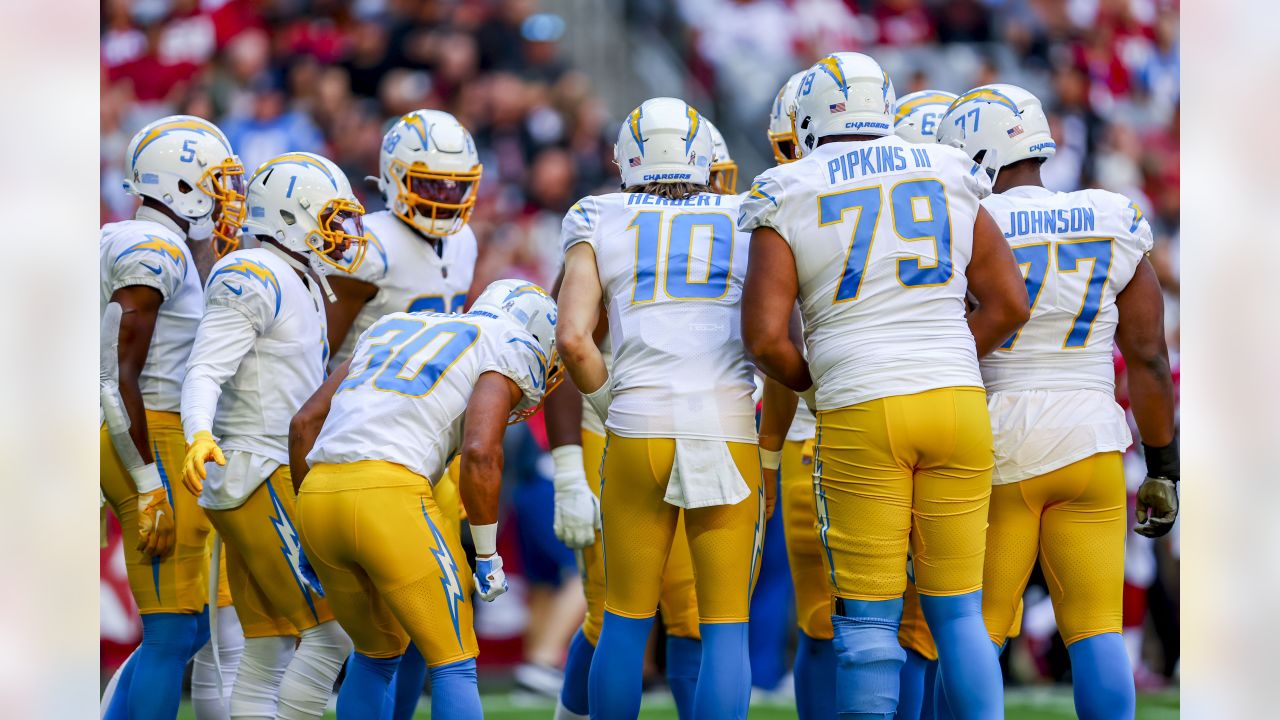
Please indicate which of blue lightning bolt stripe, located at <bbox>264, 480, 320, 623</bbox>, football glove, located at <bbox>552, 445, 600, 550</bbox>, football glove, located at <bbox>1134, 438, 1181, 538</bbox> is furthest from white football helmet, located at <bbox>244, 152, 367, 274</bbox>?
football glove, located at <bbox>1134, 438, 1181, 538</bbox>

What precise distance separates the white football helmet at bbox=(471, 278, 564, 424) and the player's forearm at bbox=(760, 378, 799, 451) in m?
0.65

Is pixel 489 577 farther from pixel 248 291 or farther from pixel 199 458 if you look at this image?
pixel 248 291

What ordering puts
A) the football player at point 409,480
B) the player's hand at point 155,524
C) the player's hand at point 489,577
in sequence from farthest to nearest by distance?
the player's hand at point 155,524 < the player's hand at point 489,577 < the football player at point 409,480

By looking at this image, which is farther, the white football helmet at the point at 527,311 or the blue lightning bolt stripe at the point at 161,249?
the blue lightning bolt stripe at the point at 161,249

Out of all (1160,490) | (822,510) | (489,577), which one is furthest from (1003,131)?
(489,577)

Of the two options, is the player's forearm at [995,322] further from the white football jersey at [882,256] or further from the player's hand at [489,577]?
the player's hand at [489,577]

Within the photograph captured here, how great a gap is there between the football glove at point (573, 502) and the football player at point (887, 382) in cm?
113

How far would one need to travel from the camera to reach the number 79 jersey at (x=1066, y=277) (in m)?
3.98

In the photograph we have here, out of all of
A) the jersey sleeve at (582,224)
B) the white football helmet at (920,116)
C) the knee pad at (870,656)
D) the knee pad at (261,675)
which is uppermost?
the white football helmet at (920,116)

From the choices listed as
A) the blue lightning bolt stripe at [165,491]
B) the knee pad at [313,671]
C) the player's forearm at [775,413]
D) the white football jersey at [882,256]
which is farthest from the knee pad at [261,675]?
the white football jersey at [882,256]

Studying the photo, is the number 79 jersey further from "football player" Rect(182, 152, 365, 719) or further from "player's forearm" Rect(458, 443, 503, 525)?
"football player" Rect(182, 152, 365, 719)

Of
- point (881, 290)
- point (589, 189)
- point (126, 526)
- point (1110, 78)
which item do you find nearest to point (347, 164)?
point (589, 189)

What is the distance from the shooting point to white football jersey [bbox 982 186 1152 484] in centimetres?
395
